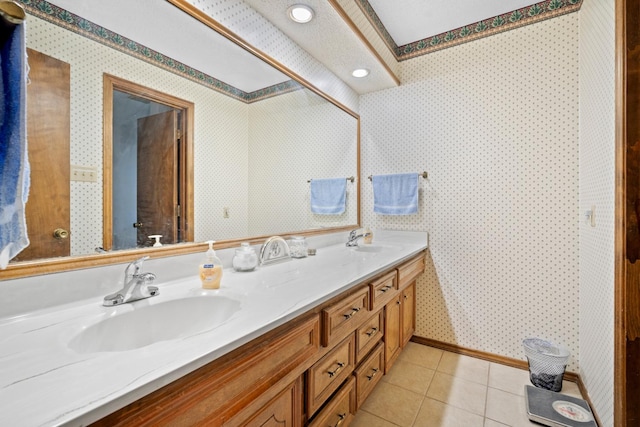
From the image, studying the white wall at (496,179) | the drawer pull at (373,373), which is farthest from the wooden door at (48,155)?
the white wall at (496,179)

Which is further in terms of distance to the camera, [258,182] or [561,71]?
[561,71]

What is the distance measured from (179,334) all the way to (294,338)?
0.38 metres

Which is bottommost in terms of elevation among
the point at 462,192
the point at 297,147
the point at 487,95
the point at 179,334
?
the point at 179,334

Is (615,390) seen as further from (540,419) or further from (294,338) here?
(294,338)

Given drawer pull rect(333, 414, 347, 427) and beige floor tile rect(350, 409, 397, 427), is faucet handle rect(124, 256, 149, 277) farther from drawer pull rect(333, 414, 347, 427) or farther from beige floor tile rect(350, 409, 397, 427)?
beige floor tile rect(350, 409, 397, 427)

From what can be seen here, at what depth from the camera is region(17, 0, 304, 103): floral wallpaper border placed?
0.89 m

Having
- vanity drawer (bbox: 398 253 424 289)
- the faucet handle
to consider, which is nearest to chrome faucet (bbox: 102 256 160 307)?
the faucet handle

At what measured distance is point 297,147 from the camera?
6.72 feet

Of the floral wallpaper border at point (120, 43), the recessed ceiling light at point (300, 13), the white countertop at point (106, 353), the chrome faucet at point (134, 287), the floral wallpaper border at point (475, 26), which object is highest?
the floral wallpaper border at point (475, 26)

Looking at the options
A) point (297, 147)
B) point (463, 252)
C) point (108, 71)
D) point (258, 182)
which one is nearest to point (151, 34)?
point (108, 71)

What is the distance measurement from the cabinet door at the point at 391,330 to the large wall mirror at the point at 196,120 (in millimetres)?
751

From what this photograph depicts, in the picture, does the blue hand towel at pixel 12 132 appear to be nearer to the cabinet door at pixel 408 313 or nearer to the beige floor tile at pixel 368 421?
the beige floor tile at pixel 368 421

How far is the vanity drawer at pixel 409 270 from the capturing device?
1.81 metres

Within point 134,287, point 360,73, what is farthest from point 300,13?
point 134,287
